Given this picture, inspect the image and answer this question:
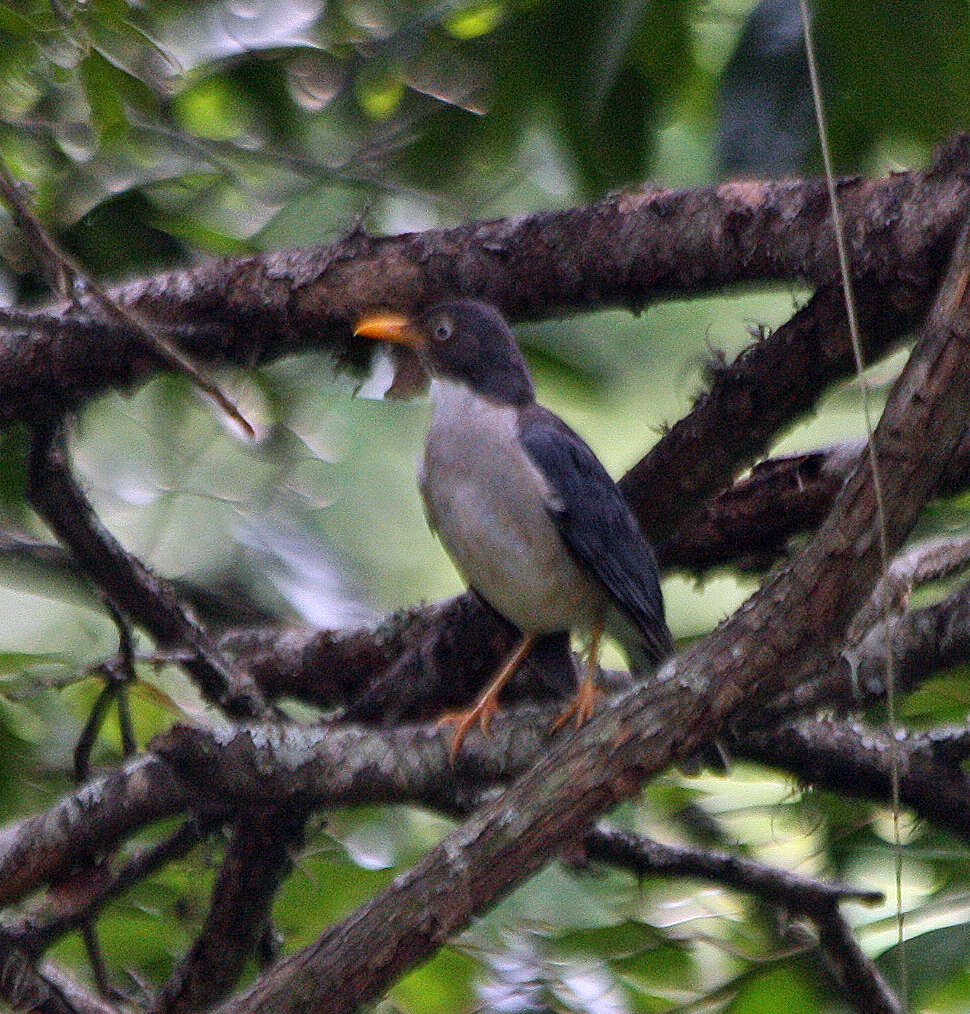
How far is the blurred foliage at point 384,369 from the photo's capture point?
12.4 feet

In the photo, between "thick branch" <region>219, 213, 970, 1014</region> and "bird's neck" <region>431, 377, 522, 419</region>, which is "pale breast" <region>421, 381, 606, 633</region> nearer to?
"bird's neck" <region>431, 377, 522, 419</region>

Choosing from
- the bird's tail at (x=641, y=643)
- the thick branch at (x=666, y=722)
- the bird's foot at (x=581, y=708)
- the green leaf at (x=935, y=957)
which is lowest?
the green leaf at (x=935, y=957)

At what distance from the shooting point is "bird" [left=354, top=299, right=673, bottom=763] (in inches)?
159

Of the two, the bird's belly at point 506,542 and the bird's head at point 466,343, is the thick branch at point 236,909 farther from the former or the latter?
the bird's head at point 466,343

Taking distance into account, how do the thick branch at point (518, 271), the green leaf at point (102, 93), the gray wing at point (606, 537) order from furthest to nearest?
the green leaf at point (102, 93), the gray wing at point (606, 537), the thick branch at point (518, 271)

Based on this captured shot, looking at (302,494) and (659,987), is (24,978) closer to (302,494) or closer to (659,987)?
(659,987)

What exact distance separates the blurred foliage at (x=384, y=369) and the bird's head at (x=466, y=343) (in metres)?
0.32

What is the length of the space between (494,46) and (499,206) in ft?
2.69

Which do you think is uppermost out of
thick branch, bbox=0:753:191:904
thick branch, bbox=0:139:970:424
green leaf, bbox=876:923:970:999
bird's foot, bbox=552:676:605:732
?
thick branch, bbox=0:139:970:424

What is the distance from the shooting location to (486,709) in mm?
4035

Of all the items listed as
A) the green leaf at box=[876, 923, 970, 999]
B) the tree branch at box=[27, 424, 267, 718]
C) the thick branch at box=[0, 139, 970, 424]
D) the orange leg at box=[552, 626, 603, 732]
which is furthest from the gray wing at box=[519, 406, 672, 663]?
the green leaf at box=[876, 923, 970, 999]

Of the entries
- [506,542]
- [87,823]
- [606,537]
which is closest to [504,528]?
[506,542]

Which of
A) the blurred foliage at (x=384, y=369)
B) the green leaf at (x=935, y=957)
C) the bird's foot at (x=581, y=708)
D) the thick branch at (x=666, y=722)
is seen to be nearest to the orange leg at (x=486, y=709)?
the bird's foot at (x=581, y=708)

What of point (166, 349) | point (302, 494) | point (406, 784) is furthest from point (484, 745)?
point (302, 494)
